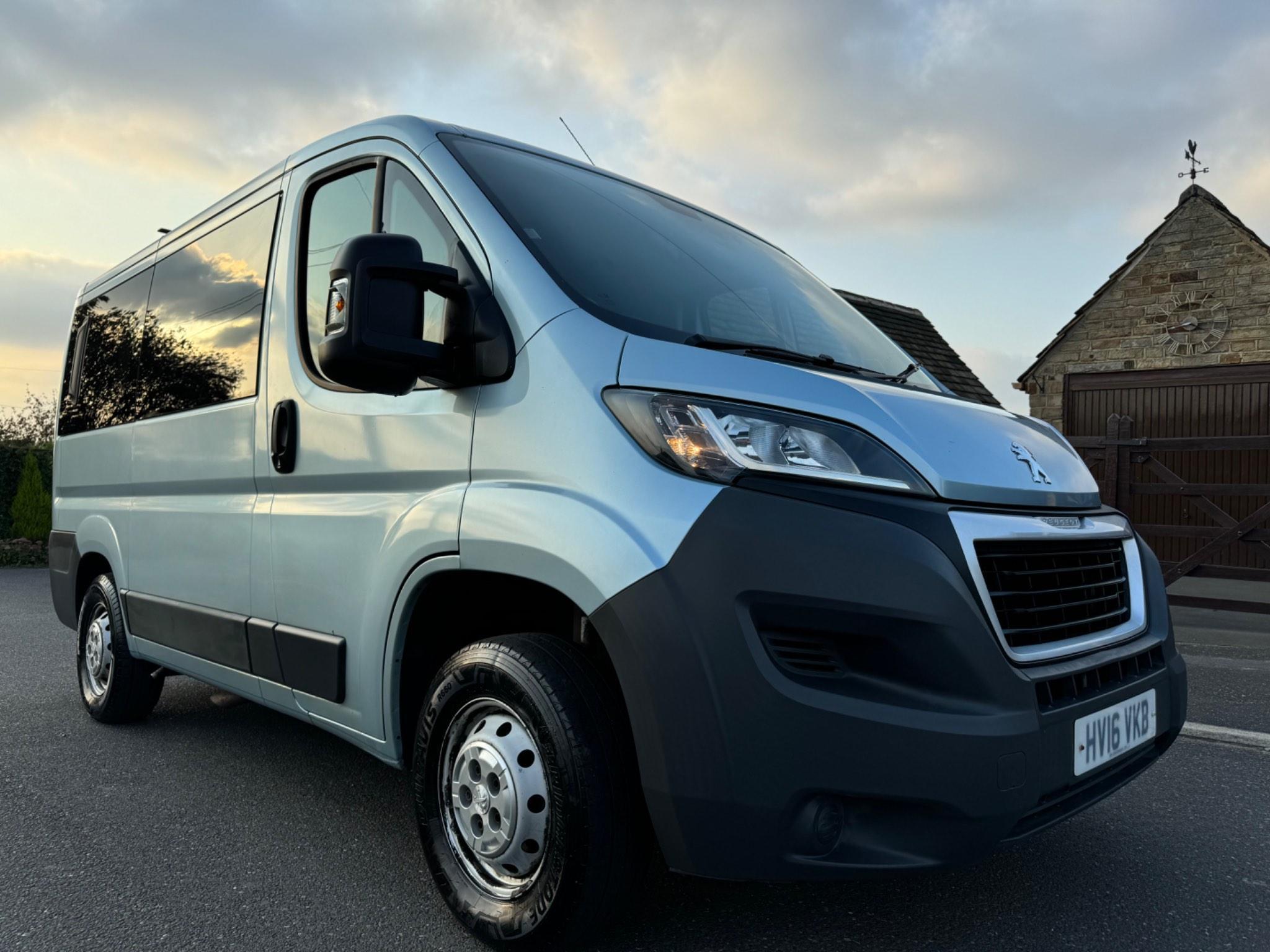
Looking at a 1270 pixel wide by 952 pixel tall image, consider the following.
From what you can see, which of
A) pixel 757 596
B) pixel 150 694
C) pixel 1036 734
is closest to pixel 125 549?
pixel 150 694

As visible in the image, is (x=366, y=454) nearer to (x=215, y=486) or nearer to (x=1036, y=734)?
(x=215, y=486)

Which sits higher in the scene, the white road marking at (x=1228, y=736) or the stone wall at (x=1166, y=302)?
the stone wall at (x=1166, y=302)

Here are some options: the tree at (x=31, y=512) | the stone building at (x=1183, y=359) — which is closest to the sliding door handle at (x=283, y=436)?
the stone building at (x=1183, y=359)

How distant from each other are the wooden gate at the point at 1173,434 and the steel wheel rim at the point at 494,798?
8.10 m

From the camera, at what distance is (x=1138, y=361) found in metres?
13.6

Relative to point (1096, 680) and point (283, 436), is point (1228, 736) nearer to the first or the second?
point (1096, 680)

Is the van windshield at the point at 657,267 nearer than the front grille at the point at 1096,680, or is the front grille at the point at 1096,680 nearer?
the front grille at the point at 1096,680

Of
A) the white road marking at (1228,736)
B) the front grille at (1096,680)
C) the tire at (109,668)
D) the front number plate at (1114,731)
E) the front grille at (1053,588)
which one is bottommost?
the white road marking at (1228,736)

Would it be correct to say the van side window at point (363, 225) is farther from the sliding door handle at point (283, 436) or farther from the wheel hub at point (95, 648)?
the wheel hub at point (95, 648)

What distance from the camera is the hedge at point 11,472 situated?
15961 mm

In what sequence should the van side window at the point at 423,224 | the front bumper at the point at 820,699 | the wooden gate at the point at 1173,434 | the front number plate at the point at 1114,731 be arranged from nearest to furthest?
the front bumper at the point at 820,699, the front number plate at the point at 1114,731, the van side window at the point at 423,224, the wooden gate at the point at 1173,434

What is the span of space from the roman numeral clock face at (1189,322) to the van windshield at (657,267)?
11.9 metres

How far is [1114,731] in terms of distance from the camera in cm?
223

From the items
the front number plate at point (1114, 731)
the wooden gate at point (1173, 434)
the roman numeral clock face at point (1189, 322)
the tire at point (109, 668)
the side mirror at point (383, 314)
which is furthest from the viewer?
the roman numeral clock face at point (1189, 322)
